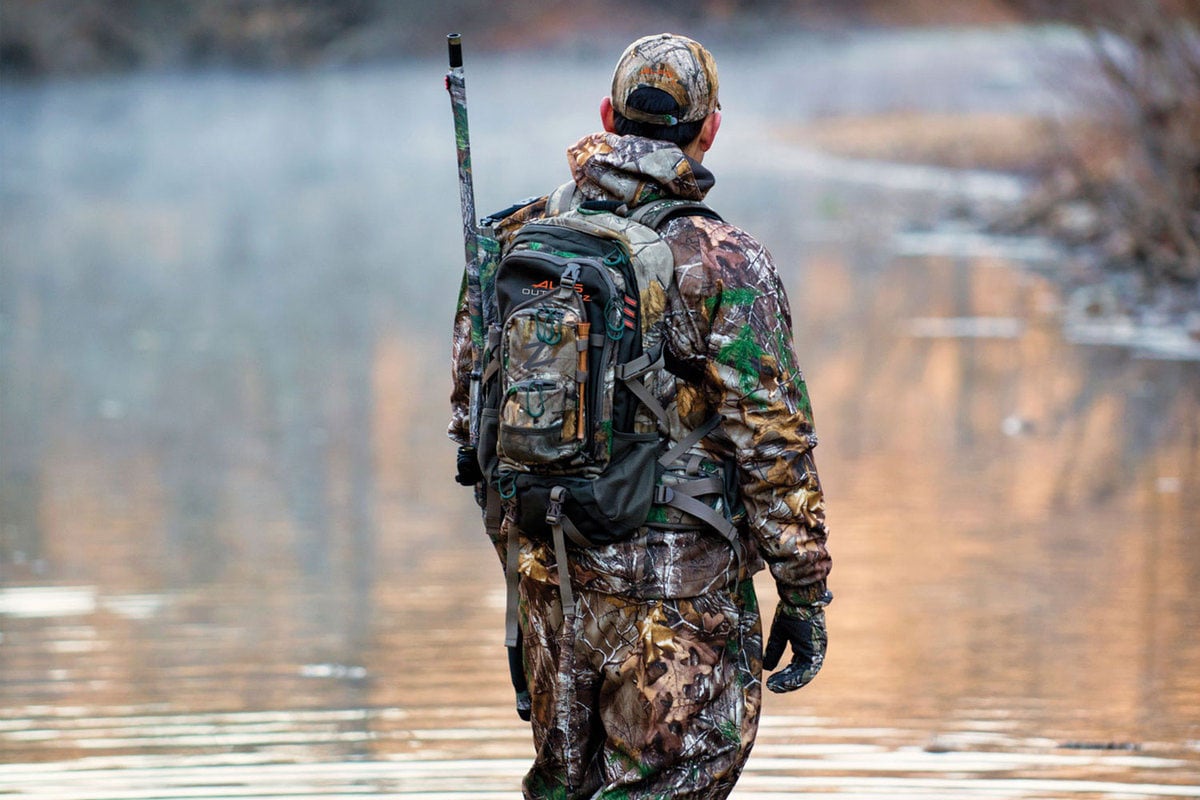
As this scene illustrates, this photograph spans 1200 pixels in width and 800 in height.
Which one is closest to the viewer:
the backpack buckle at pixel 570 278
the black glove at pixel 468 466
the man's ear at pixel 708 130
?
the backpack buckle at pixel 570 278

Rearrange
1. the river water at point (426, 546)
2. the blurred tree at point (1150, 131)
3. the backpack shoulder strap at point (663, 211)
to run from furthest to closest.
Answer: the blurred tree at point (1150, 131), the river water at point (426, 546), the backpack shoulder strap at point (663, 211)

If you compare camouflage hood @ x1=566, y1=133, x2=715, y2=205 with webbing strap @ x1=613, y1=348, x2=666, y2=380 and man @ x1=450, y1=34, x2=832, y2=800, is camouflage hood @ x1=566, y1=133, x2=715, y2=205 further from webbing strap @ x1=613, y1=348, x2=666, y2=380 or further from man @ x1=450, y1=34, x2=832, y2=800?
webbing strap @ x1=613, y1=348, x2=666, y2=380

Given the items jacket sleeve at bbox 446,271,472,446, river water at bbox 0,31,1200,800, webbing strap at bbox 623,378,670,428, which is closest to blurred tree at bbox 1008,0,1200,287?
river water at bbox 0,31,1200,800

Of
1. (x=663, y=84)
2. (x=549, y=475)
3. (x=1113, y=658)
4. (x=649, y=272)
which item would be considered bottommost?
(x=1113, y=658)

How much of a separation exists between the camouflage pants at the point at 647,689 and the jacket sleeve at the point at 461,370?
1.33ft

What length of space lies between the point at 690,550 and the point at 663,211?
61 centimetres

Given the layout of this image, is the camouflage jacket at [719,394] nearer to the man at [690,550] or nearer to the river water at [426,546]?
the man at [690,550]

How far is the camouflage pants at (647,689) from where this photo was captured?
11.0 ft

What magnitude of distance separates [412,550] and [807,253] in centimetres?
1444

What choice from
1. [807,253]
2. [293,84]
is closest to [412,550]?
[807,253]

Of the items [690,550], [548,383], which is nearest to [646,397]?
[548,383]

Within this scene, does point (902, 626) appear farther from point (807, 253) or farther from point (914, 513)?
point (807, 253)

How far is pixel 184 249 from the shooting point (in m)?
22.4

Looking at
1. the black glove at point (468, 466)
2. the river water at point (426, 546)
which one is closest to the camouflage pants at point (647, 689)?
the black glove at point (468, 466)
